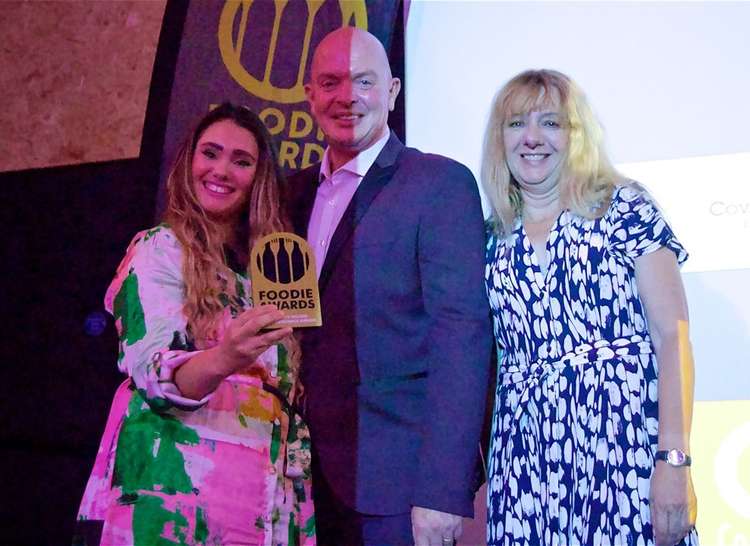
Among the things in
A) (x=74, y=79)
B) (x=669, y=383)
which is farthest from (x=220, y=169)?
(x=669, y=383)

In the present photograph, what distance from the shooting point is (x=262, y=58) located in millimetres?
2572

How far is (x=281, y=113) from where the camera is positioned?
2.52m

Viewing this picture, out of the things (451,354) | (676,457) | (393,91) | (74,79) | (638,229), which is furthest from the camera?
(74,79)

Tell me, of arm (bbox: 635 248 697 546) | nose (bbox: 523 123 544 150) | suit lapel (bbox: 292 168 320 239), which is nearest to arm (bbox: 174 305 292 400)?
suit lapel (bbox: 292 168 320 239)

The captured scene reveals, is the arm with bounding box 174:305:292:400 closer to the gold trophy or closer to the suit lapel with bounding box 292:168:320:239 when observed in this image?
the gold trophy

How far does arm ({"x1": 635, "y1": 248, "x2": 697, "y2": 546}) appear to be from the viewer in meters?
1.61

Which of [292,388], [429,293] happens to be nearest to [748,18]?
[429,293]

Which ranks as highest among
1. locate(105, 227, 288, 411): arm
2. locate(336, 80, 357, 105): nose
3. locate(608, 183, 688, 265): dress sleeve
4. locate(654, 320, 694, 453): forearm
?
locate(336, 80, 357, 105): nose

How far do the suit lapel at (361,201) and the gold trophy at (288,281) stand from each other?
0.18 feet

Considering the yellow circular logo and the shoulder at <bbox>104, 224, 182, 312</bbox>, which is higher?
the yellow circular logo

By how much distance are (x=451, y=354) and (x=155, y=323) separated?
70 cm

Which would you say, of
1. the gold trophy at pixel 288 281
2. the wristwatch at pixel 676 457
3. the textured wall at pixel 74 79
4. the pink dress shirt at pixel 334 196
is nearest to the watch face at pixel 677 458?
the wristwatch at pixel 676 457

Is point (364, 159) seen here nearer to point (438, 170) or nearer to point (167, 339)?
point (438, 170)

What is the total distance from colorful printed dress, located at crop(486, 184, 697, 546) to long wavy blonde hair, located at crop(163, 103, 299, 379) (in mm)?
555
